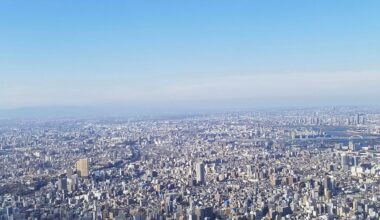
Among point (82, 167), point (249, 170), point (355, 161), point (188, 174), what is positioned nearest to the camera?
point (188, 174)

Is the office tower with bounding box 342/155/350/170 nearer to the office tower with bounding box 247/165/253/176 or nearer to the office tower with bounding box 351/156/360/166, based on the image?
the office tower with bounding box 351/156/360/166

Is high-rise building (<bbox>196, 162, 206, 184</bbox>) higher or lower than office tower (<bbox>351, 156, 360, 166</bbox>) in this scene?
lower

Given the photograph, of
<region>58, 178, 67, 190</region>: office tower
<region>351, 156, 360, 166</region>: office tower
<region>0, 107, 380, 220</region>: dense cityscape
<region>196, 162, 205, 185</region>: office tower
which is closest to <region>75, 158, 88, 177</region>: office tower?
<region>0, 107, 380, 220</region>: dense cityscape

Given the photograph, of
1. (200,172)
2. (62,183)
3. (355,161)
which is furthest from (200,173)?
(355,161)

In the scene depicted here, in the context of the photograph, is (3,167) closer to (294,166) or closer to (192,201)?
(192,201)

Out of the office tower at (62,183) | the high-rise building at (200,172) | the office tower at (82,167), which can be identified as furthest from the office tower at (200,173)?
the office tower at (62,183)

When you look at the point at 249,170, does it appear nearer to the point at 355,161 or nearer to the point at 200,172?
the point at 200,172
